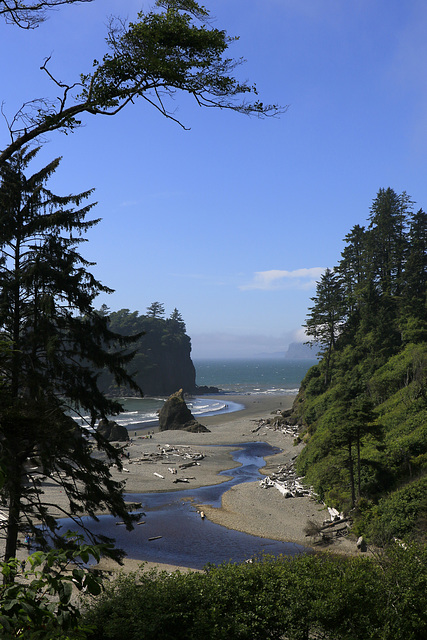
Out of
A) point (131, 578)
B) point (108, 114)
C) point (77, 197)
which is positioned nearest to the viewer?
point (108, 114)

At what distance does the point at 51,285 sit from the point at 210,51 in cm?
903

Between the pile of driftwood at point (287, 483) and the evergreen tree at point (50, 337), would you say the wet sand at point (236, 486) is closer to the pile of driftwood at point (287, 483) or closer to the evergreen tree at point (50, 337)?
the pile of driftwood at point (287, 483)

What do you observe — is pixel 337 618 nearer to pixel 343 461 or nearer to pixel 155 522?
pixel 343 461

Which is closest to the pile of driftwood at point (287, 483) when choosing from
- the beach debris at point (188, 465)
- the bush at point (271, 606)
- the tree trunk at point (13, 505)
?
the beach debris at point (188, 465)

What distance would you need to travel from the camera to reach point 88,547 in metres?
3.90

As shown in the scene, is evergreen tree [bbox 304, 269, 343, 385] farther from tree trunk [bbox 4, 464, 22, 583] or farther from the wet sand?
tree trunk [bbox 4, 464, 22, 583]

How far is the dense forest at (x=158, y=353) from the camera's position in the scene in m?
137

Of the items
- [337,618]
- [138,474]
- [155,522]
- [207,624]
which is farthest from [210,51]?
[138,474]

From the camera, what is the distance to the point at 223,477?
1697 inches

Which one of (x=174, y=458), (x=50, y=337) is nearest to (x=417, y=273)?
(x=174, y=458)

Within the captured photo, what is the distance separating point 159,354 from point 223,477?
102 m

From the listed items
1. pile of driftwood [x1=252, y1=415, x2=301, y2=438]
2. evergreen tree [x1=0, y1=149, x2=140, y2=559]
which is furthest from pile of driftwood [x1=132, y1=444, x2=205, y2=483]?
evergreen tree [x1=0, y1=149, x2=140, y2=559]

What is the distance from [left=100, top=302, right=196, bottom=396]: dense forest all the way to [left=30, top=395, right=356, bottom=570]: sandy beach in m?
55.2

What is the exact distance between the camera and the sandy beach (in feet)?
95.1
